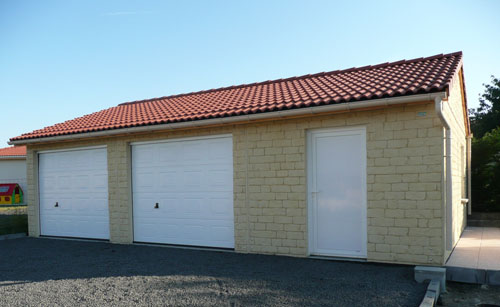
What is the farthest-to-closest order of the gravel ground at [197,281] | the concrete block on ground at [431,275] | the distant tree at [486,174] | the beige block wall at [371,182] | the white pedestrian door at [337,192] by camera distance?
the distant tree at [486,174] < the white pedestrian door at [337,192] < the beige block wall at [371,182] < the concrete block on ground at [431,275] < the gravel ground at [197,281]

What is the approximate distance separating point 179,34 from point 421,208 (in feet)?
26.9

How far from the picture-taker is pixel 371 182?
645 cm

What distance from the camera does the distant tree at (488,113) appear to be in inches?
1065

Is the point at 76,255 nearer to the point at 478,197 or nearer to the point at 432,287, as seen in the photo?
the point at 432,287

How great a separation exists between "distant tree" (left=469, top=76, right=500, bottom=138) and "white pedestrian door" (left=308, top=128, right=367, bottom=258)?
24.5m

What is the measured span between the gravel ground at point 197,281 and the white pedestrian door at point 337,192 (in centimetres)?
42

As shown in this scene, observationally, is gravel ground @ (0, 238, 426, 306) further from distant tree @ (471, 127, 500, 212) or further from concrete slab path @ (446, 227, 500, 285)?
distant tree @ (471, 127, 500, 212)

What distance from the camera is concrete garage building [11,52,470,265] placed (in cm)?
609

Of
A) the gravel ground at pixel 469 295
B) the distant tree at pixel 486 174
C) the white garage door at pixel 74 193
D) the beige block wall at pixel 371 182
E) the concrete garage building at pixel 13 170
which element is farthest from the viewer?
the concrete garage building at pixel 13 170

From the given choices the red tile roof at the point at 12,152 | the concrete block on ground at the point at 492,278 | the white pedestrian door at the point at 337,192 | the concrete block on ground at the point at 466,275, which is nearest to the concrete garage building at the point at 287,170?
the white pedestrian door at the point at 337,192

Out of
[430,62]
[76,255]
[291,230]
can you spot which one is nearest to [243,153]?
[291,230]

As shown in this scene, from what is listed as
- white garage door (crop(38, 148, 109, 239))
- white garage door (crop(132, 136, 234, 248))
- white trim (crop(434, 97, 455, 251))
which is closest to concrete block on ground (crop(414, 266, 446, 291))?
white trim (crop(434, 97, 455, 251))

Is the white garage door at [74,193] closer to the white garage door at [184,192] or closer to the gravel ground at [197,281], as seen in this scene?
the white garage door at [184,192]

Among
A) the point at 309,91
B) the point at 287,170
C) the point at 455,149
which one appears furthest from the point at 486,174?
the point at 287,170
